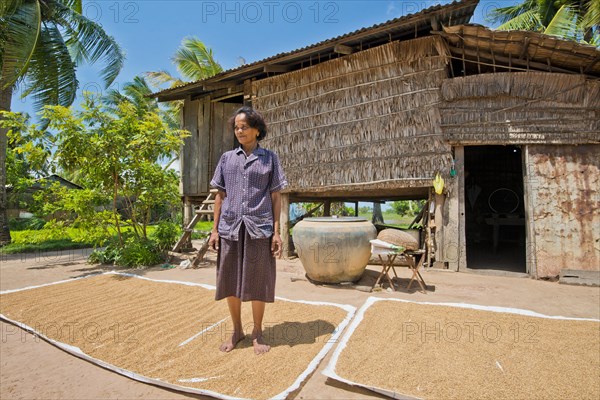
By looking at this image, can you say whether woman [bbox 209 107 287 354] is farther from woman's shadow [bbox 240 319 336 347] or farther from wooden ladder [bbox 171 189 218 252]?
wooden ladder [bbox 171 189 218 252]

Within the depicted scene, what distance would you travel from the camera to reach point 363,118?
659 centimetres

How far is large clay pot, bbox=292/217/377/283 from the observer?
4520 mm

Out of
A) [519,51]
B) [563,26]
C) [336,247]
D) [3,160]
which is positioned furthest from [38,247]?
[563,26]

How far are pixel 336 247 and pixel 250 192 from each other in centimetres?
237

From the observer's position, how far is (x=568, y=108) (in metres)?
5.28

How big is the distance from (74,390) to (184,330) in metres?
0.97

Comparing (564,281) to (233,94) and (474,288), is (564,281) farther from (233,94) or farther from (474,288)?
(233,94)

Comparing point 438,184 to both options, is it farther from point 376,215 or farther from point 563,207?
point 376,215

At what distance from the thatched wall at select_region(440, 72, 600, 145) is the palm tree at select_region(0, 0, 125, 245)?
10371 millimetres

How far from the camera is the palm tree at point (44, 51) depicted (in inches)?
317

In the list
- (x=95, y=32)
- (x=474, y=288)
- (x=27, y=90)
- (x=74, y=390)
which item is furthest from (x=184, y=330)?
(x=95, y=32)

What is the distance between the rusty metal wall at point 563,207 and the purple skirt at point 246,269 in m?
5.14

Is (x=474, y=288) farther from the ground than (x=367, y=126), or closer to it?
closer to it

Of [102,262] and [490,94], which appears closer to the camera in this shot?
[490,94]
